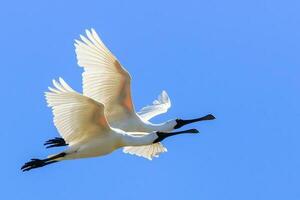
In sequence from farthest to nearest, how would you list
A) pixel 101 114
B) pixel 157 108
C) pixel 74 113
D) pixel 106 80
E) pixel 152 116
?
pixel 157 108 → pixel 152 116 → pixel 106 80 → pixel 101 114 → pixel 74 113

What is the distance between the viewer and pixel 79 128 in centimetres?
2225

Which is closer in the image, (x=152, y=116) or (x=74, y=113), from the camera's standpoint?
(x=74, y=113)

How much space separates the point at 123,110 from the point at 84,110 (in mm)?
4026

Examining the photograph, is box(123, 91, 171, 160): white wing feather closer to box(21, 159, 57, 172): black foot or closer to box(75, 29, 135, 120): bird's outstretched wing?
box(75, 29, 135, 120): bird's outstretched wing

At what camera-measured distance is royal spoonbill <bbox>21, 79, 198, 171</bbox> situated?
21.7 metres

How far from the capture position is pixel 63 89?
71.3 ft

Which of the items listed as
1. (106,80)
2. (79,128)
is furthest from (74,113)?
(106,80)

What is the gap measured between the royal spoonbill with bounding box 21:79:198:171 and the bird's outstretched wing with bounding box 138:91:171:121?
527cm

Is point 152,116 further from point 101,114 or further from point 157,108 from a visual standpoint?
point 101,114

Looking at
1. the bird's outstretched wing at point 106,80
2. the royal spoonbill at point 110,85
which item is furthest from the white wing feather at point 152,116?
the bird's outstretched wing at point 106,80

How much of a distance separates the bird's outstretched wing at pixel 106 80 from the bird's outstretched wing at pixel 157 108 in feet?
6.19

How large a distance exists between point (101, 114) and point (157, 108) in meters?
6.77

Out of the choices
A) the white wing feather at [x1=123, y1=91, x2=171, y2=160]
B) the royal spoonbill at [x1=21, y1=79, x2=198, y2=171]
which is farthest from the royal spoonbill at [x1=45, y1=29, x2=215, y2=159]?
the royal spoonbill at [x1=21, y1=79, x2=198, y2=171]

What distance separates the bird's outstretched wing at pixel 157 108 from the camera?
28.2m
